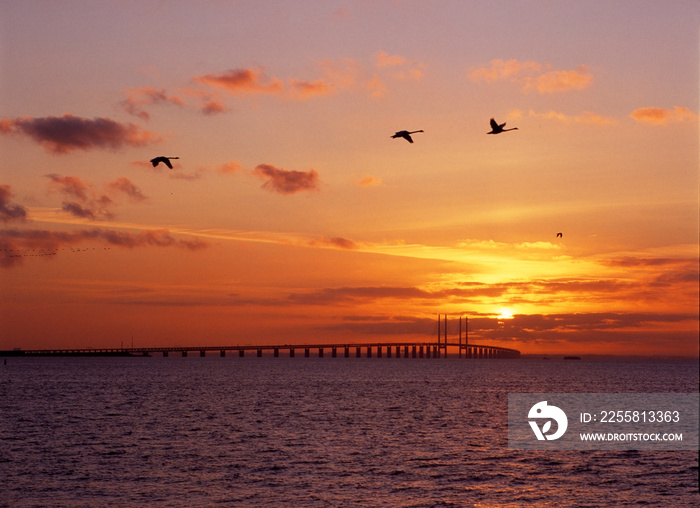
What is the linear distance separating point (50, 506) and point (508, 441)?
37616 millimetres

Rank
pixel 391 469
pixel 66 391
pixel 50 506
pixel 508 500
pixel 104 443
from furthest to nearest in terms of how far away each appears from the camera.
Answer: pixel 66 391, pixel 104 443, pixel 391 469, pixel 508 500, pixel 50 506

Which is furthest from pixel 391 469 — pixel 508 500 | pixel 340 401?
pixel 340 401

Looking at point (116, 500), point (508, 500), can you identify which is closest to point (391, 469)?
point (508, 500)

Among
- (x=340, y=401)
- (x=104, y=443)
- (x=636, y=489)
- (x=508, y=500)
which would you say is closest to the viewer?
(x=508, y=500)

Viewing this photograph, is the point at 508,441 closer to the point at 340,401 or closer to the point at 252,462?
the point at 252,462

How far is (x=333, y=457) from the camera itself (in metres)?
55.6

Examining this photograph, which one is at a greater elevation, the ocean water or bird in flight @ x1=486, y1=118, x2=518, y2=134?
bird in flight @ x1=486, y1=118, x2=518, y2=134

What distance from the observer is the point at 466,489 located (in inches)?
1770

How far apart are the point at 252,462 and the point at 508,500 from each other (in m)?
17.9

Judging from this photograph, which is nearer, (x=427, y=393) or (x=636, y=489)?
(x=636, y=489)

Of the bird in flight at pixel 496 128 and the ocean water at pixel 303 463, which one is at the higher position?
the bird in flight at pixel 496 128

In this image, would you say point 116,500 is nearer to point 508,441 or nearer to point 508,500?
point 508,500

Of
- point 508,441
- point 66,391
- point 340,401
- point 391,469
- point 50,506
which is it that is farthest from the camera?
point 66,391

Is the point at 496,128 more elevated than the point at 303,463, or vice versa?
the point at 496,128
